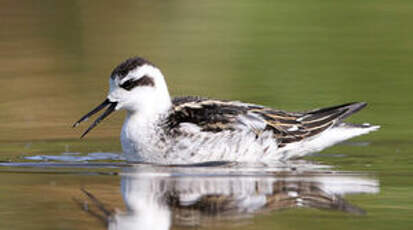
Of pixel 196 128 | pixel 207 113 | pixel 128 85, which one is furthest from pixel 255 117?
pixel 128 85

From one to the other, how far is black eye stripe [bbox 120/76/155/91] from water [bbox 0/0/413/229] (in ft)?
2.60

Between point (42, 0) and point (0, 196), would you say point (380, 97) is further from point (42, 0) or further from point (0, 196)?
point (42, 0)

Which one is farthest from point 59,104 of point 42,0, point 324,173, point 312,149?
point 42,0

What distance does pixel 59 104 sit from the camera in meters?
15.7

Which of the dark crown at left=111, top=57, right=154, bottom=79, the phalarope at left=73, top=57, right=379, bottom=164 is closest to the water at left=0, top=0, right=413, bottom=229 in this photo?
the phalarope at left=73, top=57, right=379, bottom=164

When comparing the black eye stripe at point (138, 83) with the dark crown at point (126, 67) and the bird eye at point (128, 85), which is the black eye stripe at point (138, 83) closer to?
the bird eye at point (128, 85)

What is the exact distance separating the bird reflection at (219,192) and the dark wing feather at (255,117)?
69 centimetres

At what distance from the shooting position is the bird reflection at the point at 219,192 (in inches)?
355

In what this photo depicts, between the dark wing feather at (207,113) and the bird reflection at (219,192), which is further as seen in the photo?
the dark wing feather at (207,113)

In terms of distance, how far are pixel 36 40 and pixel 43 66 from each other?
2788 millimetres

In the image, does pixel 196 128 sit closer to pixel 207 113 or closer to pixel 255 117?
pixel 207 113

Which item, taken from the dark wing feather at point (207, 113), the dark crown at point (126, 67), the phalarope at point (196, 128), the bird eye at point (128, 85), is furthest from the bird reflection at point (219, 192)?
the dark crown at point (126, 67)

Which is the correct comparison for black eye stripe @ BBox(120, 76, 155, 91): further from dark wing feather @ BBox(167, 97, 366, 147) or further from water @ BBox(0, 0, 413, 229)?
water @ BBox(0, 0, 413, 229)

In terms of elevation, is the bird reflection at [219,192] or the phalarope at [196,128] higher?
the phalarope at [196,128]
